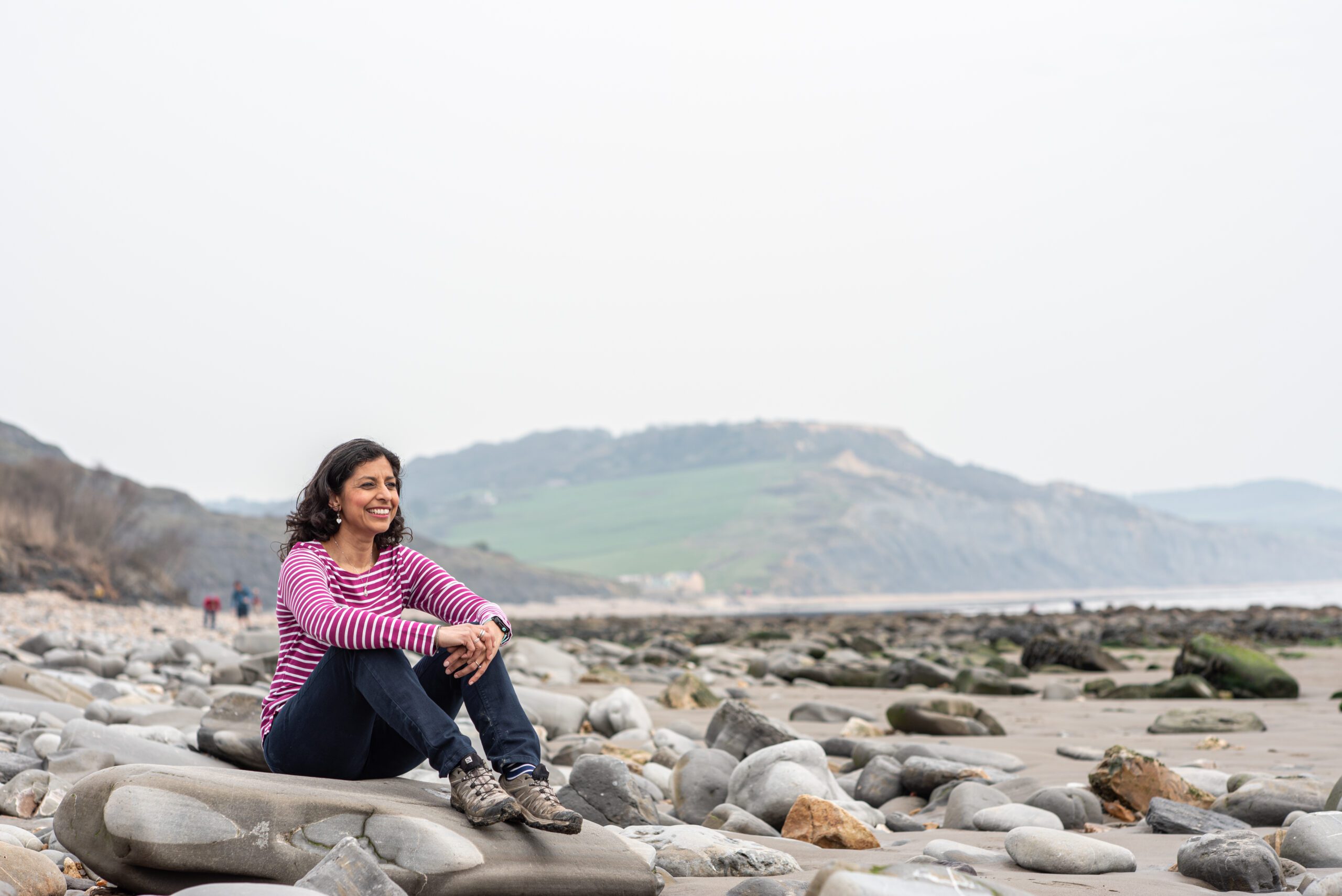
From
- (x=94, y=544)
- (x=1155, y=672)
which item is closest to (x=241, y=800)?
(x=1155, y=672)

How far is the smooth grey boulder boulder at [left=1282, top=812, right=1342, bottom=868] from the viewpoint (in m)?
3.55

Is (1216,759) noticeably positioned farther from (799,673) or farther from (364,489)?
(799,673)

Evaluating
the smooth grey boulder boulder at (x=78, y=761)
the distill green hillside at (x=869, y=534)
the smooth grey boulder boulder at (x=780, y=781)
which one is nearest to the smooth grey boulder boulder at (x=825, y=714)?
the smooth grey boulder boulder at (x=780, y=781)

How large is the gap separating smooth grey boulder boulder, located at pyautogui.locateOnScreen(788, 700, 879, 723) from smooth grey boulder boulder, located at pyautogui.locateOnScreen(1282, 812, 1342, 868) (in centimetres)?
498

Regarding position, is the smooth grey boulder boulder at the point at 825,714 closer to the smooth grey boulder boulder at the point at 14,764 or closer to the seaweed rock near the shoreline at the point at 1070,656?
the smooth grey boulder boulder at the point at 14,764

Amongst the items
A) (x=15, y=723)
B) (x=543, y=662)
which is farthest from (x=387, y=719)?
(x=543, y=662)

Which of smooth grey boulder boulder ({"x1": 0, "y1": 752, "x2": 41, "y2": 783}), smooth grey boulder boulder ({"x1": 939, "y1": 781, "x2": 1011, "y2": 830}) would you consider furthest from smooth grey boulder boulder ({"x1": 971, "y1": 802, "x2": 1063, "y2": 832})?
smooth grey boulder boulder ({"x1": 0, "y1": 752, "x2": 41, "y2": 783})

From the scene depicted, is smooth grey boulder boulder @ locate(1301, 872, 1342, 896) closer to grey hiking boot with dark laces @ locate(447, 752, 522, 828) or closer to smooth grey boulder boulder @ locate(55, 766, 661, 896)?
smooth grey boulder boulder @ locate(55, 766, 661, 896)

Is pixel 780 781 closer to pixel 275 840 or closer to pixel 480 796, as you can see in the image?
pixel 480 796

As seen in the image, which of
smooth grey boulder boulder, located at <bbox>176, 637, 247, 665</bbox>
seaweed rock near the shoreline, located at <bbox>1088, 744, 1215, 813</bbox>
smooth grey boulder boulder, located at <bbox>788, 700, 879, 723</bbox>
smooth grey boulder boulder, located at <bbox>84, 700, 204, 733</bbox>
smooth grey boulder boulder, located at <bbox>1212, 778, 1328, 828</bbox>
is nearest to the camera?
smooth grey boulder boulder, located at <bbox>1212, 778, 1328, 828</bbox>

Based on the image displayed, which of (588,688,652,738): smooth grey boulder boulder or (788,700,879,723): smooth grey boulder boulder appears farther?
(788,700,879,723): smooth grey boulder boulder

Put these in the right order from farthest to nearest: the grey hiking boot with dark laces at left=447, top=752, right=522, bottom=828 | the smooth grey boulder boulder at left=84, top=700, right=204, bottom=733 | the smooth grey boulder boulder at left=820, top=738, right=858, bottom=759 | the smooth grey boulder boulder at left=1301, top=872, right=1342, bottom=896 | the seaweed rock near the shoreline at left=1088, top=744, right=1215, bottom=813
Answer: the smooth grey boulder boulder at left=820, top=738, right=858, bottom=759, the smooth grey boulder boulder at left=84, top=700, right=204, bottom=733, the seaweed rock near the shoreline at left=1088, top=744, right=1215, bottom=813, the grey hiking boot with dark laces at left=447, top=752, right=522, bottom=828, the smooth grey boulder boulder at left=1301, top=872, right=1342, bottom=896

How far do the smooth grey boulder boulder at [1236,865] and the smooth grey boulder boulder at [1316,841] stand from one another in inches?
12.6

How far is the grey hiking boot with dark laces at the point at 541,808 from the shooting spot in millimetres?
3189
